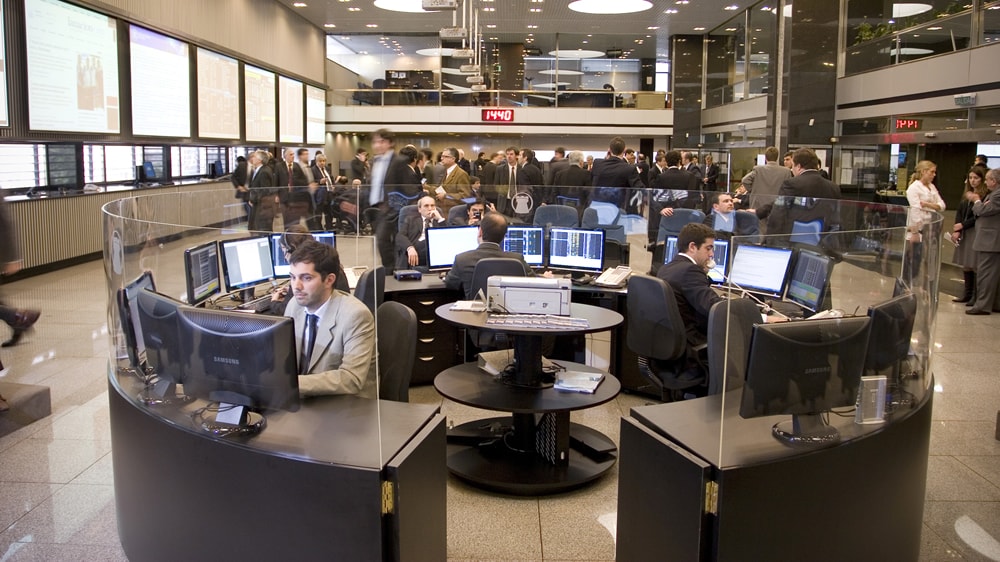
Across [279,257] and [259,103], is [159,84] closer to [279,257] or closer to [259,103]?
[259,103]

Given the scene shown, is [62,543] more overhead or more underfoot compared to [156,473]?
more underfoot

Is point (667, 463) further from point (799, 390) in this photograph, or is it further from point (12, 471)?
point (12, 471)

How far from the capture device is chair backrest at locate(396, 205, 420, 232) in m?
7.06

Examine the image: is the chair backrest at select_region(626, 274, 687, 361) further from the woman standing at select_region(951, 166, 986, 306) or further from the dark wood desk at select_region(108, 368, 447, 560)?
the woman standing at select_region(951, 166, 986, 306)

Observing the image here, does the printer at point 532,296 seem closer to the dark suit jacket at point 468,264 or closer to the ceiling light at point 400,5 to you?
the dark suit jacket at point 468,264

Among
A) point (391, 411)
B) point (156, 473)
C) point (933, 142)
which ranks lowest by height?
point (156, 473)

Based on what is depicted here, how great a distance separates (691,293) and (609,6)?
47.3 ft

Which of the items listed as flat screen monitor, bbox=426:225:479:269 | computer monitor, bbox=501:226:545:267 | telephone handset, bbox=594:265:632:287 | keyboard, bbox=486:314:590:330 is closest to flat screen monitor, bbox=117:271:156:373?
keyboard, bbox=486:314:590:330

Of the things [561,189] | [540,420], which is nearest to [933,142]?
[561,189]

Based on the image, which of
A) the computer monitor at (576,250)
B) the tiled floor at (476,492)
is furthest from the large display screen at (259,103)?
the computer monitor at (576,250)

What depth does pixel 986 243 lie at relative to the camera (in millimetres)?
8375

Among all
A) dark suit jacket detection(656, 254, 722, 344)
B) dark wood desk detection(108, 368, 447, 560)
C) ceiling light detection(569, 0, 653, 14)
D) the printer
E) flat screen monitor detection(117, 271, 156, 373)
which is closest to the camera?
dark wood desk detection(108, 368, 447, 560)

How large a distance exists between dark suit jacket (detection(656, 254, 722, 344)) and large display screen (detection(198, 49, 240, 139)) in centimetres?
1098

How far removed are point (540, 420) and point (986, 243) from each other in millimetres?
6100
